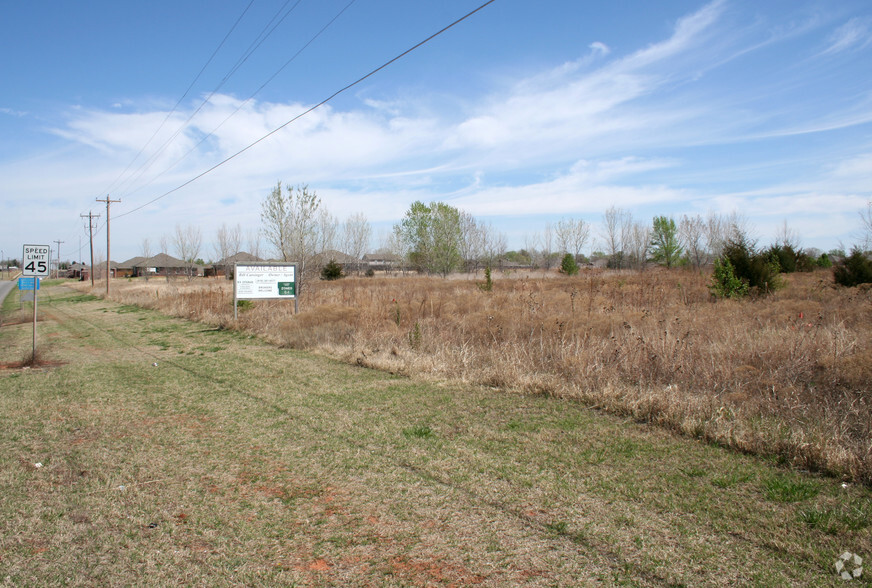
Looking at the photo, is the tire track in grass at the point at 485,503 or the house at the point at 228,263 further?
the house at the point at 228,263

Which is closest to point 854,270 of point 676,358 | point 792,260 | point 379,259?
point 792,260

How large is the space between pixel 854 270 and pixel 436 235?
4785 centimetres

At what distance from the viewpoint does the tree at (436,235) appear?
6406 centimetres

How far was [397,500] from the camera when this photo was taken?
14.8 ft

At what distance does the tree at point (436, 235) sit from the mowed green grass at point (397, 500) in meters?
56.3

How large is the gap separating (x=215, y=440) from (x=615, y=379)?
5.38m

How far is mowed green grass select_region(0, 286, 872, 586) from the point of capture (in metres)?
3.44

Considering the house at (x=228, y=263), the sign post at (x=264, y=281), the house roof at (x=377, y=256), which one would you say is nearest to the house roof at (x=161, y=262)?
the house at (x=228, y=263)

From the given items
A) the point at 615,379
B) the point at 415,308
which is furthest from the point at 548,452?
the point at 415,308

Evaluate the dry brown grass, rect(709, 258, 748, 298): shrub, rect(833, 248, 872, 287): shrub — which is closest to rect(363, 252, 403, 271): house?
rect(833, 248, 872, 287): shrub

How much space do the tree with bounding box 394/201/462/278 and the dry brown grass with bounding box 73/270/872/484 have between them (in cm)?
4876

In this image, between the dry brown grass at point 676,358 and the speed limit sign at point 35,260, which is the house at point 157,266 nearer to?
the speed limit sign at point 35,260

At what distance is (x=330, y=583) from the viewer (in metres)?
3.30

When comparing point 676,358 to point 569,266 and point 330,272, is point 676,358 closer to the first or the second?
point 569,266
